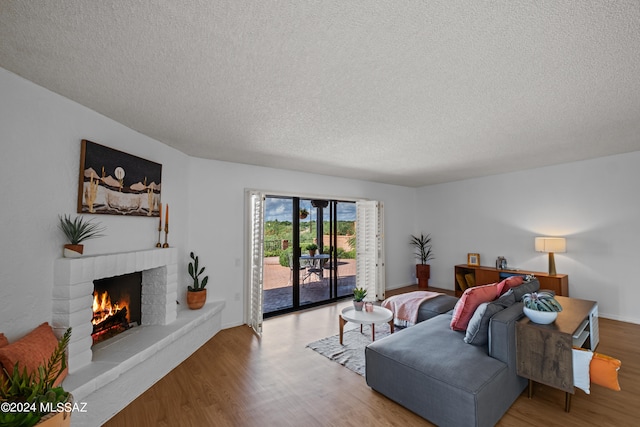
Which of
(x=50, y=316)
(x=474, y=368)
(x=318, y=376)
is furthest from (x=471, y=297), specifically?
(x=50, y=316)

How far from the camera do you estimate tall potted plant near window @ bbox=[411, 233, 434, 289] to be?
652cm

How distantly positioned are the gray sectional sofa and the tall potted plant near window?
390cm

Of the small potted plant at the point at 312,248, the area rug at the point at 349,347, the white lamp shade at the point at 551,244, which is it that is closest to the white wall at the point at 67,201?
the small potted plant at the point at 312,248

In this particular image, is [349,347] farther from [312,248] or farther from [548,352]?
[312,248]

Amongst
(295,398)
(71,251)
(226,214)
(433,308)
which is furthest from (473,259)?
(71,251)

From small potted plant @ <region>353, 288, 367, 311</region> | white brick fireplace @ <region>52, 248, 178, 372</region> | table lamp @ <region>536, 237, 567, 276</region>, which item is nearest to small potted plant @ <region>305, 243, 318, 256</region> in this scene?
small potted plant @ <region>353, 288, 367, 311</region>

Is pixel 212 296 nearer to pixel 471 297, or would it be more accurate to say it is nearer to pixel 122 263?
pixel 122 263

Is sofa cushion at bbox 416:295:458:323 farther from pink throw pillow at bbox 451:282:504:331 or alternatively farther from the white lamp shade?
the white lamp shade

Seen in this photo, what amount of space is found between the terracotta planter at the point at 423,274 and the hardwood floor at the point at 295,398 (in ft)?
10.8

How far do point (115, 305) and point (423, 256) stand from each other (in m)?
6.16

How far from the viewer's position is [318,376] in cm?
281

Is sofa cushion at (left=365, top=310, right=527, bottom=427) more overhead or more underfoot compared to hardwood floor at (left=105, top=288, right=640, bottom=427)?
more overhead

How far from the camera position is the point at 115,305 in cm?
294

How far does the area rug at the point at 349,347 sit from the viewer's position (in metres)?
3.06
